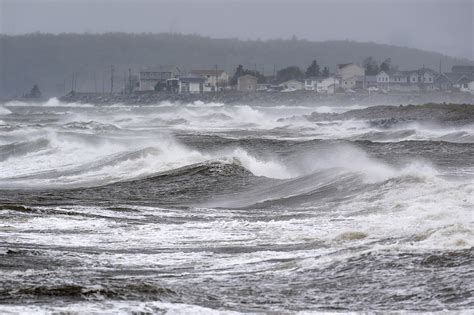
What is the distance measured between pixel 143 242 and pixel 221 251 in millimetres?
1462

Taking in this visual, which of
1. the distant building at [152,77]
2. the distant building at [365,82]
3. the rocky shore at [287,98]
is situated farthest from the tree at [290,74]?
the rocky shore at [287,98]

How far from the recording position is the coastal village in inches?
5782

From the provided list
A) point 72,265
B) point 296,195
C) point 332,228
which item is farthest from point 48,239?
point 296,195

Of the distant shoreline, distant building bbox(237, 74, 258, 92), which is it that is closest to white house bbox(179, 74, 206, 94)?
distant building bbox(237, 74, 258, 92)

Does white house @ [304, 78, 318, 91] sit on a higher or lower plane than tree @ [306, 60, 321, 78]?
lower

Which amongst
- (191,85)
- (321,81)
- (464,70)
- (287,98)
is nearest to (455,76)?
(464,70)

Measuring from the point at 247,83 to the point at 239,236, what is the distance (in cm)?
14757

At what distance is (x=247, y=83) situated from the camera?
16025 centimetres

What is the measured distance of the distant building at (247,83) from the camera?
15962cm

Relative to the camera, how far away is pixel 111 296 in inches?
335

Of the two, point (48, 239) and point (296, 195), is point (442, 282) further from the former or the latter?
point (296, 195)

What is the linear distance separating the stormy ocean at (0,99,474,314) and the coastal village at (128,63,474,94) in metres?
117

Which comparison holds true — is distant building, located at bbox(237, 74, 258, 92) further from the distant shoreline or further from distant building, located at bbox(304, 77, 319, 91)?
the distant shoreline

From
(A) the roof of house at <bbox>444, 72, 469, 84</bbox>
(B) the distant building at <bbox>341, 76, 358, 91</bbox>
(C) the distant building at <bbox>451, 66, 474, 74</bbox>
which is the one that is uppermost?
(C) the distant building at <bbox>451, 66, 474, 74</bbox>
